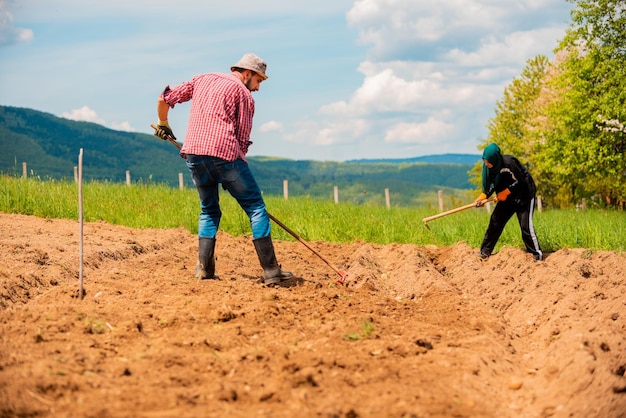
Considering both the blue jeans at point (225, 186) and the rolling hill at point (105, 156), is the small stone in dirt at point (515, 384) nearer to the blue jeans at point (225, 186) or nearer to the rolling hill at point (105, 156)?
the blue jeans at point (225, 186)

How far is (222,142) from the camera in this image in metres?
7.02

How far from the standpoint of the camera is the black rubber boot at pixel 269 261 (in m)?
7.38

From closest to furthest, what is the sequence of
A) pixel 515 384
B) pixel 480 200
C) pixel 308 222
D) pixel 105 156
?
pixel 515 384, pixel 480 200, pixel 308 222, pixel 105 156

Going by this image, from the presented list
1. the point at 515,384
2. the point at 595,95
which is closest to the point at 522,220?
the point at 515,384

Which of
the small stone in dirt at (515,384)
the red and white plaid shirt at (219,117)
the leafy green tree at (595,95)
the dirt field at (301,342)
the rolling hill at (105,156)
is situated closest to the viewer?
the dirt field at (301,342)

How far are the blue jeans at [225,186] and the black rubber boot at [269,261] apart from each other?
0.08 meters

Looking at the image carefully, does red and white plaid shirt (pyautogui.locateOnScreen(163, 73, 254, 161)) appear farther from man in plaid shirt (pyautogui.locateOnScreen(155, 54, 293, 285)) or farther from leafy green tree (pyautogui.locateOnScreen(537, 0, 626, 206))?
leafy green tree (pyautogui.locateOnScreen(537, 0, 626, 206))

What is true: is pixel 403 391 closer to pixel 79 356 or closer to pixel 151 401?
pixel 151 401

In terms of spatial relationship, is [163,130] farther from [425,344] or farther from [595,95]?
[595,95]

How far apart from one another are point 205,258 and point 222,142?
1.34 meters

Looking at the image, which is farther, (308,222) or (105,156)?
(105,156)

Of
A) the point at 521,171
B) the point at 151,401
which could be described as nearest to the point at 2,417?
the point at 151,401

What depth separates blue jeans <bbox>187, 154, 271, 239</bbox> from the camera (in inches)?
281

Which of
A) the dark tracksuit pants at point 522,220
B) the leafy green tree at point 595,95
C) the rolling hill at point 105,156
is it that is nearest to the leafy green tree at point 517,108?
the leafy green tree at point 595,95
